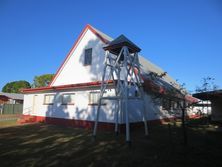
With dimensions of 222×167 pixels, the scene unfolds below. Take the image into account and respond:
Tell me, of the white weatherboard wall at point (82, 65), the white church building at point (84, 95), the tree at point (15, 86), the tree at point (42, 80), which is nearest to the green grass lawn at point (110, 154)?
the white church building at point (84, 95)

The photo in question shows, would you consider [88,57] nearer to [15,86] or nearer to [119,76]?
[119,76]

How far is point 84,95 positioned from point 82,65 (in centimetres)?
418

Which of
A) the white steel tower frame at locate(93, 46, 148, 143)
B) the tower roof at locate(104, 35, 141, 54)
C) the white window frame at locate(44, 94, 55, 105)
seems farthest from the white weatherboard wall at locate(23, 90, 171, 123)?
the tower roof at locate(104, 35, 141, 54)

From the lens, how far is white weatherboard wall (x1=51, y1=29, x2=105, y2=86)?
57.5 ft

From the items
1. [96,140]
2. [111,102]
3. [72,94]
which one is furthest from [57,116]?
[96,140]

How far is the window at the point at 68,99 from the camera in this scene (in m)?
16.7

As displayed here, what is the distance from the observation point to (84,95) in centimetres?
1573

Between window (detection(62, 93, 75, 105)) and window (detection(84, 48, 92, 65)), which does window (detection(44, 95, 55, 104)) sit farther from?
window (detection(84, 48, 92, 65))

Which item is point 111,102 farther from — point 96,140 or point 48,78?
point 48,78

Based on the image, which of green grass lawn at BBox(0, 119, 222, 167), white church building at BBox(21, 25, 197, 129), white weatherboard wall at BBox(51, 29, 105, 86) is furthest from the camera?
white weatherboard wall at BBox(51, 29, 105, 86)

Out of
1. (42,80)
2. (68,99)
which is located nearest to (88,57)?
(68,99)

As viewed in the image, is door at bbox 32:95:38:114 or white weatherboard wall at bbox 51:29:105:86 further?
door at bbox 32:95:38:114

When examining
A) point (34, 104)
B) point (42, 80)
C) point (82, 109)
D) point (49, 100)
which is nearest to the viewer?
point (82, 109)

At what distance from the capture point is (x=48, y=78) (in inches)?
2685
